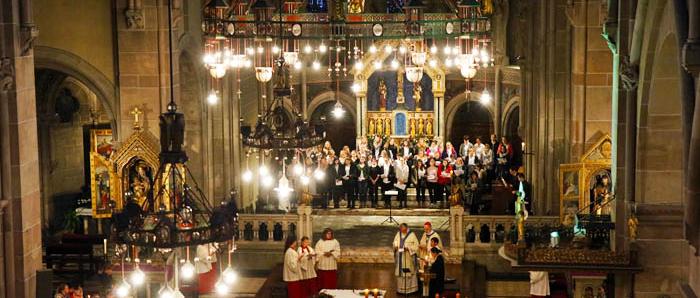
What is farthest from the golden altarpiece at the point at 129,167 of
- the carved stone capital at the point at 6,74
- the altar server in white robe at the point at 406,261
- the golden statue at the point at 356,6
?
the golden statue at the point at 356,6

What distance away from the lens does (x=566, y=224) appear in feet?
87.8

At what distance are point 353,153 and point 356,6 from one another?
7.83 metres

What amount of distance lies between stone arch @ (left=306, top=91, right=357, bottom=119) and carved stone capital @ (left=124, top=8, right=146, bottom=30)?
1403cm

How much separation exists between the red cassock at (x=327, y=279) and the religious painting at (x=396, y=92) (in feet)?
47.2

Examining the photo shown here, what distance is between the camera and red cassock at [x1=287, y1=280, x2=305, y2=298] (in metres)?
27.1

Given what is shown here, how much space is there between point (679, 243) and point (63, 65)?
1350 centimetres

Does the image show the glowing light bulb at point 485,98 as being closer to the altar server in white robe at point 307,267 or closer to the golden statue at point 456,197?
the golden statue at point 456,197

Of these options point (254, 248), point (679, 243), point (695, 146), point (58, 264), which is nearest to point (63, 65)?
point (58, 264)

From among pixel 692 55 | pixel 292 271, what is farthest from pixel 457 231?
pixel 692 55

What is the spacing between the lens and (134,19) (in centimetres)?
2802

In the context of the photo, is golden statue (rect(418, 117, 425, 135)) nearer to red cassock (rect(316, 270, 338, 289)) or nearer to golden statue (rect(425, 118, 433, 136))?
golden statue (rect(425, 118, 433, 136))

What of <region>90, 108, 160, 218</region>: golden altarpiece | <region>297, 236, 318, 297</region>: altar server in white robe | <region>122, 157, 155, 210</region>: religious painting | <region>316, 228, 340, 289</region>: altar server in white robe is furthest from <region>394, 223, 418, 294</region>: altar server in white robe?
<region>122, 157, 155, 210</region>: religious painting

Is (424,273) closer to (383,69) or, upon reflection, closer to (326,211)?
(326,211)

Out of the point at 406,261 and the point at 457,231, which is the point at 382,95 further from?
the point at 406,261
